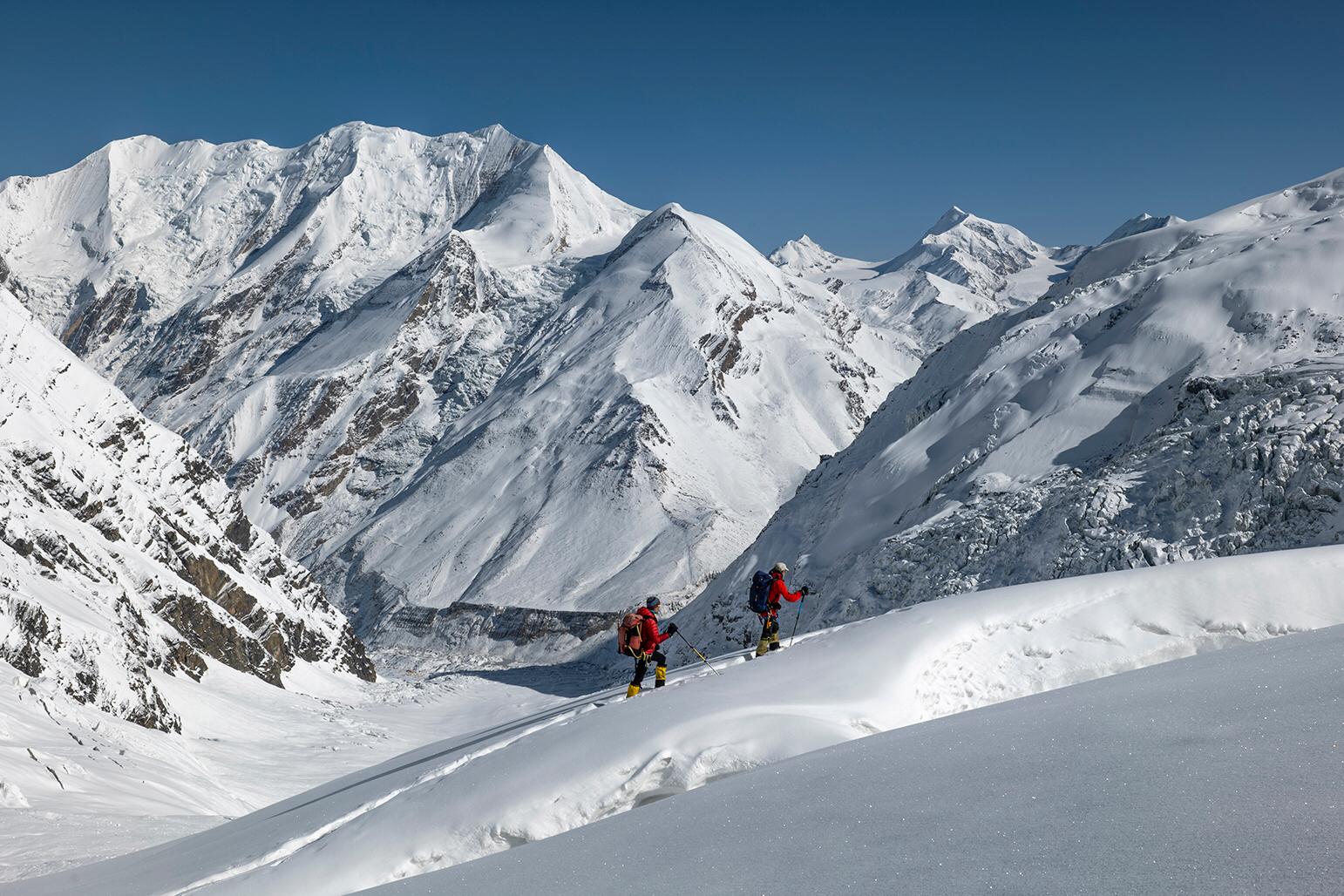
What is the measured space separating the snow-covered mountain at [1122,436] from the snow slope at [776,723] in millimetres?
11056

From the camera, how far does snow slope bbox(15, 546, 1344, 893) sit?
8852mm

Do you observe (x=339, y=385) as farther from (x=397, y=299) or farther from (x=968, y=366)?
(x=968, y=366)

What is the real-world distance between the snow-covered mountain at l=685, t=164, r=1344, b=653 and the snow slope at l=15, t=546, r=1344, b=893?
11.1m

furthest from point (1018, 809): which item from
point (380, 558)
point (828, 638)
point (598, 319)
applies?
point (598, 319)

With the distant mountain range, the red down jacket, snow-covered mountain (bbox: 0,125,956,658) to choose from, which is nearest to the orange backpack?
the red down jacket

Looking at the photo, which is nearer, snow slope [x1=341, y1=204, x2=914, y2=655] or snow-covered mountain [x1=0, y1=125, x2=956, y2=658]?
snow slope [x1=341, y1=204, x2=914, y2=655]

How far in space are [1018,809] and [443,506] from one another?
97.6 meters

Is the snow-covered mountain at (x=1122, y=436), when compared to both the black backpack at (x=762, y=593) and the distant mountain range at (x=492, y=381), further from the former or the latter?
the distant mountain range at (x=492, y=381)

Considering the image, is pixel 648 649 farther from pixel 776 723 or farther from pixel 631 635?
pixel 776 723

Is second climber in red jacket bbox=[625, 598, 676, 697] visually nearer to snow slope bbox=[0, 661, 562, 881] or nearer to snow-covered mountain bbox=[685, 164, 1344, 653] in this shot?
snow slope bbox=[0, 661, 562, 881]

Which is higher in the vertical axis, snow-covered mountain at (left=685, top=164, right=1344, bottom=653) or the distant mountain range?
the distant mountain range

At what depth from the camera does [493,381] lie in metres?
126

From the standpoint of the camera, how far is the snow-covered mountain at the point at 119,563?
108ft

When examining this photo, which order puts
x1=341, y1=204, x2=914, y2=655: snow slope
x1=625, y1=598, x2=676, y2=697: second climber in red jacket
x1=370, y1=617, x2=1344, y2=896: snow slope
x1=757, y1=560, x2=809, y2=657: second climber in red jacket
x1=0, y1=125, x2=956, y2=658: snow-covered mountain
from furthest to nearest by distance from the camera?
x1=0, y1=125, x2=956, y2=658: snow-covered mountain → x1=341, y1=204, x2=914, y2=655: snow slope → x1=757, y1=560, x2=809, y2=657: second climber in red jacket → x1=625, y1=598, x2=676, y2=697: second climber in red jacket → x1=370, y1=617, x2=1344, y2=896: snow slope
